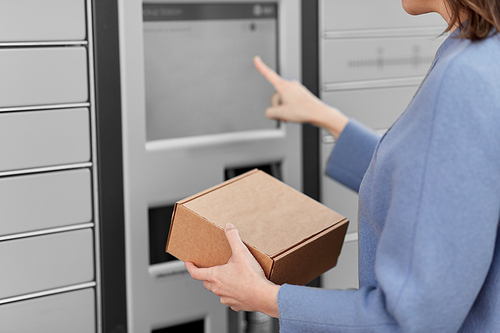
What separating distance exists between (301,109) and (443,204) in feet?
2.63

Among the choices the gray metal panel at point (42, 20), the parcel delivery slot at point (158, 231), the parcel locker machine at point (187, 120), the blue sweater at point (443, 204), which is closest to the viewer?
the blue sweater at point (443, 204)

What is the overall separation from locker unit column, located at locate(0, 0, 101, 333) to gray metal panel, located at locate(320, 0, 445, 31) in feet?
2.29

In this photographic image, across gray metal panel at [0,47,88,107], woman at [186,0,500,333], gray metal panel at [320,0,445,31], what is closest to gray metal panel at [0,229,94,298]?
gray metal panel at [0,47,88,107]

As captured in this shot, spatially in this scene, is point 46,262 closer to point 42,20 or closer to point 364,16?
point 42,20

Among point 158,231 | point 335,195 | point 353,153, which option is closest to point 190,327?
point 158,231

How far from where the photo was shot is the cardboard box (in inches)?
42.2

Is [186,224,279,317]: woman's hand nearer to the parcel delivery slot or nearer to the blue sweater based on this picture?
the blue sweater

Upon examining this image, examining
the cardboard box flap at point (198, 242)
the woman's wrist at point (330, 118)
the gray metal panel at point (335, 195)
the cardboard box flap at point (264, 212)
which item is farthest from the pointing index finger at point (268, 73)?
the cardboard box flap at point (198, 242)

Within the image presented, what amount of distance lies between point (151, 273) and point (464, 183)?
0.93 metres

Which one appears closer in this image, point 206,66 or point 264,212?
point 264,212

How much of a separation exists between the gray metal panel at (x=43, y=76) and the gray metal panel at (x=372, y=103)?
721 millimetres

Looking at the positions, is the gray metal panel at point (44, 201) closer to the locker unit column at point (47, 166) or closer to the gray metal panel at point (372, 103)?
the locker unit column at point (47, 166)

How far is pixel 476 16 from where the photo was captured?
0.83m

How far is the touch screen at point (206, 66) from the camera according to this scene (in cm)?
143
